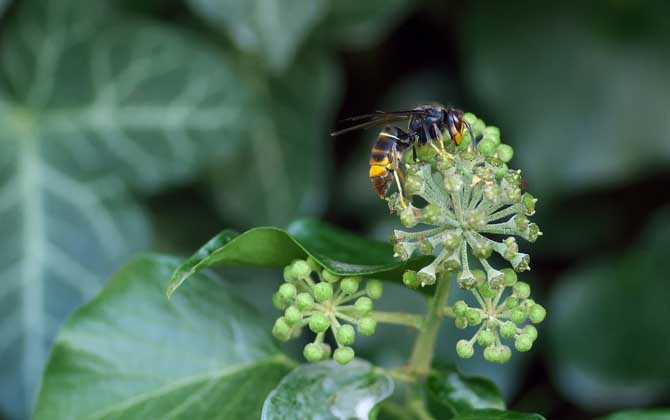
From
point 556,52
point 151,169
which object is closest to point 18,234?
point 151,169

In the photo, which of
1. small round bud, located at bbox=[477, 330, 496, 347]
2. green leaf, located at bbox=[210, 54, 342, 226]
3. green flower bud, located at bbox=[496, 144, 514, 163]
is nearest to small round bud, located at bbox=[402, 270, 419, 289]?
small round bud, located at bbox=[477, 330, 496, 347]

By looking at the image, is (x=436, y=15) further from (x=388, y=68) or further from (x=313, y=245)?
(x=313, y=245)

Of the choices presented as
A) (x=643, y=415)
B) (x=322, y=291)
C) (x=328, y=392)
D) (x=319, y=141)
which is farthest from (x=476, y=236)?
(x=319, y=141)

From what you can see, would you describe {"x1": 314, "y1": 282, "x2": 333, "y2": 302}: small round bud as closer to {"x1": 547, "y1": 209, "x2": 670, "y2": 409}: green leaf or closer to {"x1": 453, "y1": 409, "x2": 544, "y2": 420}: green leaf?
{"x1": 453, "y1": 409, "x2": 544, "y2": 420}: green leaf

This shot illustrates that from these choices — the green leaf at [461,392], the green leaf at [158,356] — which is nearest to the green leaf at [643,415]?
the green leaf at [461,392]

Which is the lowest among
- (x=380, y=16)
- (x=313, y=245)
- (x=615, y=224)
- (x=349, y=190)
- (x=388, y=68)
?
(x=615, y=224)

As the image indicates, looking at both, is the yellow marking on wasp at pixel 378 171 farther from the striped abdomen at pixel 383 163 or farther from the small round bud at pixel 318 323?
the small round bud at pixel 318 323

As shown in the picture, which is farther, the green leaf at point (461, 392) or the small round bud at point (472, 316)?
the green leaf at point (461, 392)
